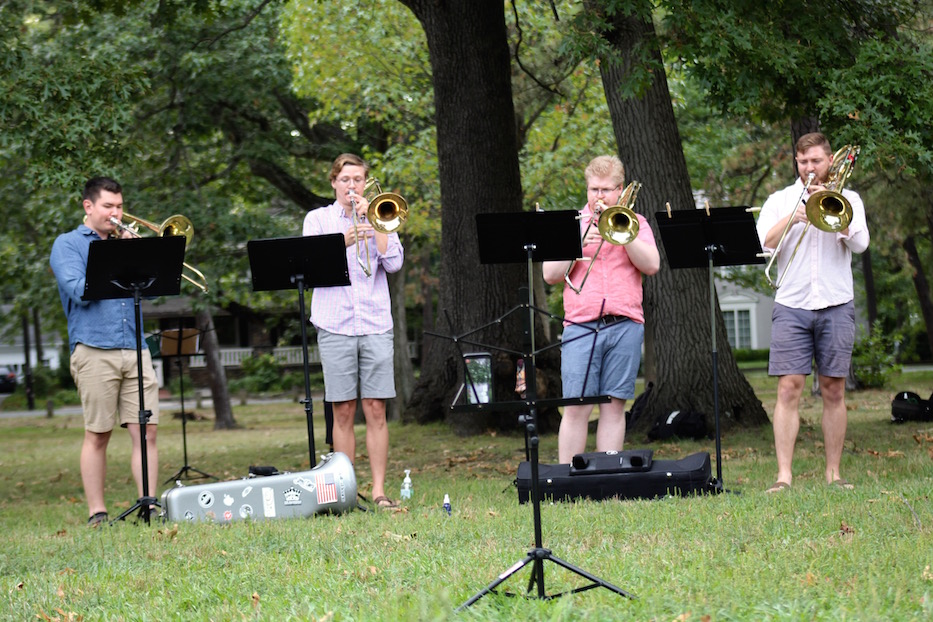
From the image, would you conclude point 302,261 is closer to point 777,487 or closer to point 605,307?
point 605,307

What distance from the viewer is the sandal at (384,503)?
715 centimetres

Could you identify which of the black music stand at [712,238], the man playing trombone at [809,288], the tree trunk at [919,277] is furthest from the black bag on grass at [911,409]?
the tree trunk at [919,277]

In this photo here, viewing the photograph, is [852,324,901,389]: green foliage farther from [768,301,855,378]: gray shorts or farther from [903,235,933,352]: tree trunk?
[768,301,855,378]: gray shorts

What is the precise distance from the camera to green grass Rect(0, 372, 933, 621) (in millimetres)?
4066

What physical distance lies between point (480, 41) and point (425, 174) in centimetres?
1007

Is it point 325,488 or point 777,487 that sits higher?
point 325,488

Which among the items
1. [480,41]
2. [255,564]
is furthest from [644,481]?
[480,41]

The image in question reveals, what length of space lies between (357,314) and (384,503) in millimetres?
1281

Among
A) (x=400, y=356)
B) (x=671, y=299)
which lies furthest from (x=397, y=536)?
(x=400, y=356)

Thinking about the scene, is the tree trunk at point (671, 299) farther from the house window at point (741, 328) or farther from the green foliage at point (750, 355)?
the house window at point (741, 328)

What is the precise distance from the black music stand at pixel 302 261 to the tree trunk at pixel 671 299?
5235 millimetres

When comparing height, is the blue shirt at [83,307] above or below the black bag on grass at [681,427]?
above

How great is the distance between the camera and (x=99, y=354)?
7457mm

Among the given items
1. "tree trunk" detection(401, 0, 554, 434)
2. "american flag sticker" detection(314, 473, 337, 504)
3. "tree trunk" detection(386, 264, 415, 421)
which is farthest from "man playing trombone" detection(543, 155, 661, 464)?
"tree trunk" detection(386, 264, 415, 421)
